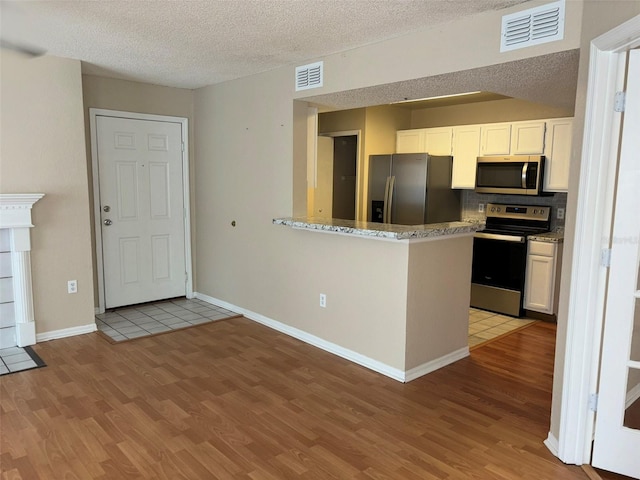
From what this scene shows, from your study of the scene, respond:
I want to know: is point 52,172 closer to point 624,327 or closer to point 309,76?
point 309,76

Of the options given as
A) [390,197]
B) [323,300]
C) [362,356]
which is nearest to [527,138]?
[390,197]

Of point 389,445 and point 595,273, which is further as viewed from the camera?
point 389,445

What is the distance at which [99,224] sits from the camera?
→ 456cm

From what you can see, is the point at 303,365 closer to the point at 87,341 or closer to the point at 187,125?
the point at 87,341

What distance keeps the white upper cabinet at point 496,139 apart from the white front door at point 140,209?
330 centimetres

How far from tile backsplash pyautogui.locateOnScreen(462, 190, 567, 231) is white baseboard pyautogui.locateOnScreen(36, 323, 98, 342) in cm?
421

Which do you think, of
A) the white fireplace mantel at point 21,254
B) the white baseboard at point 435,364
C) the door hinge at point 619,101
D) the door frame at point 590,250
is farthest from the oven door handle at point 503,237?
the white fireplace mantel at point 21,254

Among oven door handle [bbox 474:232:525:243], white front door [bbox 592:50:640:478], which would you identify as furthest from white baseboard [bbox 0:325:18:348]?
oven door handle [bbox 474:232:525:243]

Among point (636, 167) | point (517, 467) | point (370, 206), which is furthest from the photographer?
point (370, 206)

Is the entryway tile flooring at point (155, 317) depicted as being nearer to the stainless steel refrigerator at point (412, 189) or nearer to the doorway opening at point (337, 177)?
the doorway opening at point (337, 177)

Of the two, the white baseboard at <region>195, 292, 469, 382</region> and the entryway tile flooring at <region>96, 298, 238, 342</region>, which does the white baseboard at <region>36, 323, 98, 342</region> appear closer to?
the entryway tile flooring at <region>96, 298, 238, 342</region>

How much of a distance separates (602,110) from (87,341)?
3.97 m

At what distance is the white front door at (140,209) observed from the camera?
4594 mm

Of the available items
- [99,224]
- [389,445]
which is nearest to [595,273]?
[389,445]
